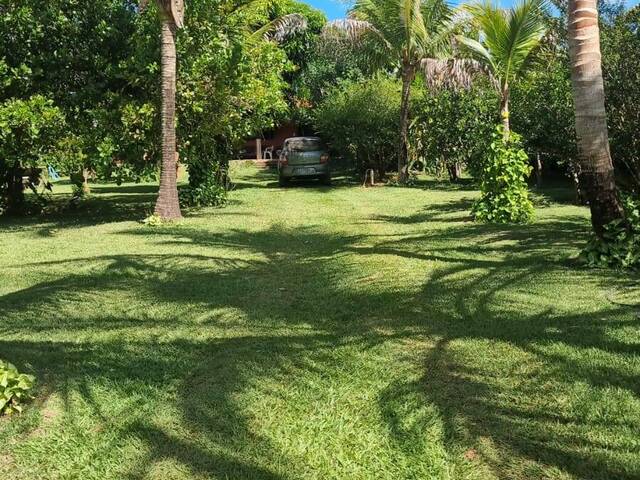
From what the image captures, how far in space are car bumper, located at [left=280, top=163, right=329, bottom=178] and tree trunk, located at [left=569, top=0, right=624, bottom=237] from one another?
1281 cm

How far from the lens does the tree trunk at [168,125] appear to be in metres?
11.2

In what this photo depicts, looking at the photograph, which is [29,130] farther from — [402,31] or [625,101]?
[402,31]

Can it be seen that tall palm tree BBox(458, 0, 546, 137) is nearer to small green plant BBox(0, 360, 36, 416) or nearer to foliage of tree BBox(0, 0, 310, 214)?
foliage of tree BBox(0, 0, 310, 214)

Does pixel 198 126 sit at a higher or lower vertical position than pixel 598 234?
higher

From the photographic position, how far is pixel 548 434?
3.01 metres

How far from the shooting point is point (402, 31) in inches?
697

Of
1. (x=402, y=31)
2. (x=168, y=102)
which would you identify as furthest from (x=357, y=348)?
(x=402, y=31)

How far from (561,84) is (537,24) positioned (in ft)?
6.10

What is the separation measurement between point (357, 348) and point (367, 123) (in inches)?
689

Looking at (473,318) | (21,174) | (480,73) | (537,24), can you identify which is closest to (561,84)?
(537,24)

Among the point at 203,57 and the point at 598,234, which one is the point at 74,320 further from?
the point at 203,57

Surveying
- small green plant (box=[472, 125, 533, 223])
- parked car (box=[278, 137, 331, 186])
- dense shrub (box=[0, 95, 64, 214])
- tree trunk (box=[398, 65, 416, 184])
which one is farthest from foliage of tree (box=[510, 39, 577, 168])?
dense shrub (box=[0, 95, 64, 214])

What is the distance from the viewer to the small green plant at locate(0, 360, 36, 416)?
3.47 meters

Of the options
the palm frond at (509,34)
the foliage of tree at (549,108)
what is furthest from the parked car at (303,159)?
the palm frond at (509,34)
